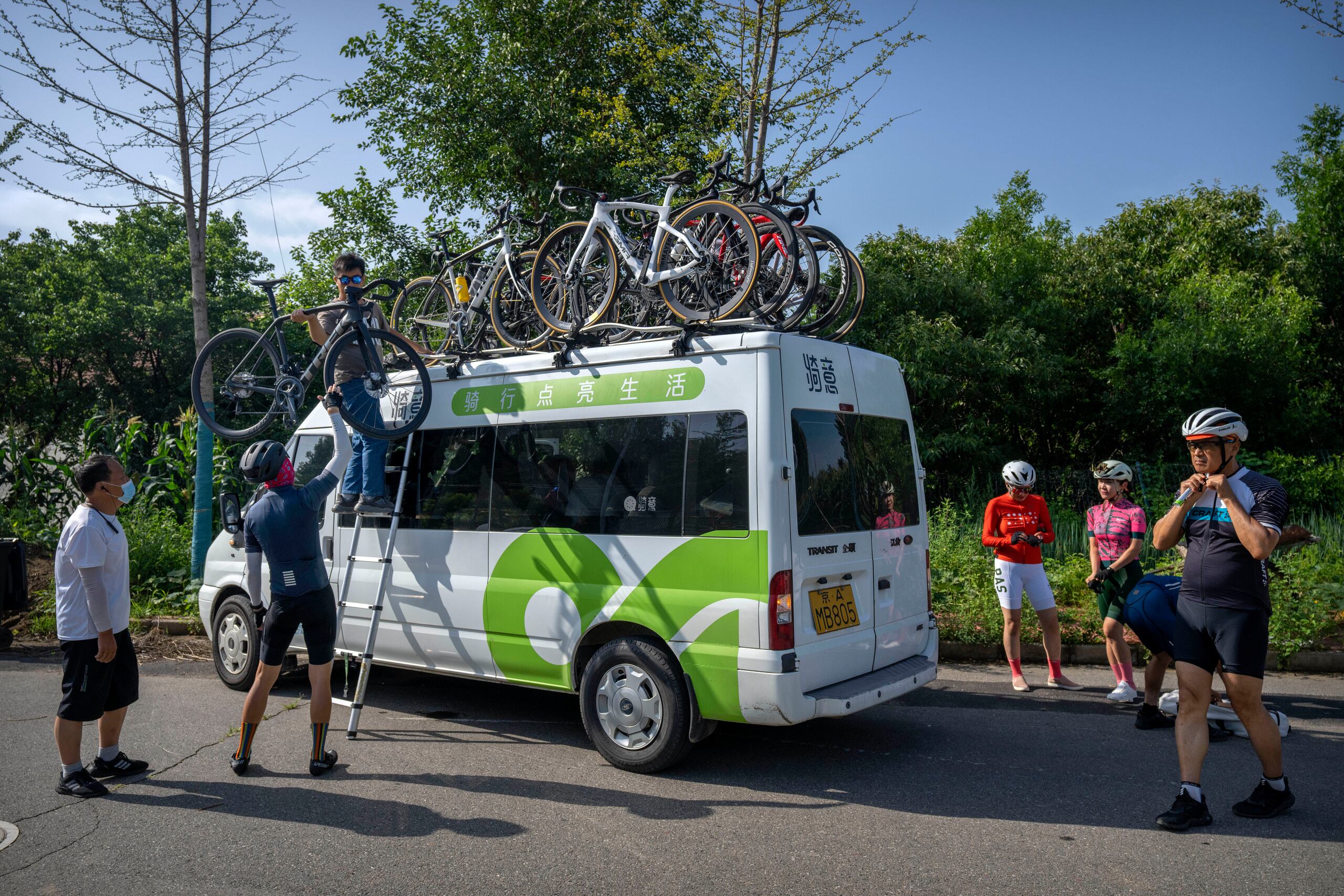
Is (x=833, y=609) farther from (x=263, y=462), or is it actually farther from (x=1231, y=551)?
(x=263, y=462)

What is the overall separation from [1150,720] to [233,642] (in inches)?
267

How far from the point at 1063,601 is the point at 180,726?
790 cm

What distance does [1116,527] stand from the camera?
6539mm

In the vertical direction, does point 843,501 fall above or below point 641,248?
below

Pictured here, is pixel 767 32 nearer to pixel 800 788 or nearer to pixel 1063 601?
pixel 1063 601

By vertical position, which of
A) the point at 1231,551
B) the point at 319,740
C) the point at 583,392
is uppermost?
the point at 583,392

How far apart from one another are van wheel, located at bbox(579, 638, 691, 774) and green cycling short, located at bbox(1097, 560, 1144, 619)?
3.41m

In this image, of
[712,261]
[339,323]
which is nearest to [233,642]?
[339,323]

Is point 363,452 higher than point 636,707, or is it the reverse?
point 363,452

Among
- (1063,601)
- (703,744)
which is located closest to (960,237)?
(1063,601)

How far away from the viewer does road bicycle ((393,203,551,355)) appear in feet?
23.7

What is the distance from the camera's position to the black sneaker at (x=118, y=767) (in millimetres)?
5246

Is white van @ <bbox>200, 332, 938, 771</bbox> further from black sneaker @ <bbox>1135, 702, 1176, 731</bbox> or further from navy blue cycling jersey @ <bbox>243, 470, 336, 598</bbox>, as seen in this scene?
black sneaker @ <bbox>1135, 702, 1176, 731</bbox>

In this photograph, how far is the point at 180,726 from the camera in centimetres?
630
